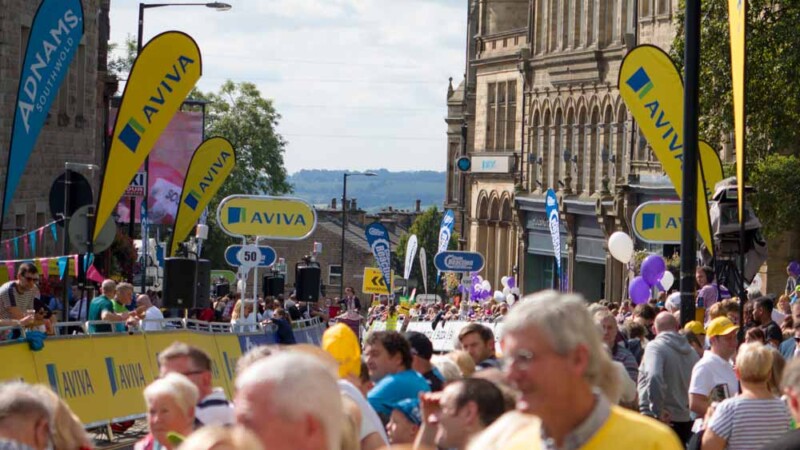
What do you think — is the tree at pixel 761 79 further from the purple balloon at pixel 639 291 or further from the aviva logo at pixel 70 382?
the aviva logo at pixel 70 382

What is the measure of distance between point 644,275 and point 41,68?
1280 centimetres

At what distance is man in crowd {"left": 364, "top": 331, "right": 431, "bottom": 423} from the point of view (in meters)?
9.22

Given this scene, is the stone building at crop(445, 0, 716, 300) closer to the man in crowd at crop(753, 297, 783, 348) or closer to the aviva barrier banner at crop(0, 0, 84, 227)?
the aviva barrier banner at crop(0, 0, 84, 227)

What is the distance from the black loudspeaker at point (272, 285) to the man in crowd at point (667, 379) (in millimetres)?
31629

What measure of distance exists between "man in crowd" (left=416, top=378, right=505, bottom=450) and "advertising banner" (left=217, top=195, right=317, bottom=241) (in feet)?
77.0

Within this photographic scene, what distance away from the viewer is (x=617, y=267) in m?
59.2

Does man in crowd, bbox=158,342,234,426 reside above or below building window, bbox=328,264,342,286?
above

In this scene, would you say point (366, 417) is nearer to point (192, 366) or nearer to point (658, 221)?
point (192, 366)

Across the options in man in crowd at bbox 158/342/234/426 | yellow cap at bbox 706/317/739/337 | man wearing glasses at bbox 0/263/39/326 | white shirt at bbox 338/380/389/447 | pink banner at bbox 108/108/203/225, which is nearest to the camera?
white shirt at bbox 338/380/389/447

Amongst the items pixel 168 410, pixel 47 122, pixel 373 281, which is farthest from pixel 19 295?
pixel 373 281

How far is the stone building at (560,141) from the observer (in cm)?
5912

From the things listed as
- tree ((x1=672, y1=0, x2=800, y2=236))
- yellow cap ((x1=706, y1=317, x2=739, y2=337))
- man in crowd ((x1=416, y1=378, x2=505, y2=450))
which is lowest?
yellow cap ((x1=706, y1=317, x2=739, y2=337))

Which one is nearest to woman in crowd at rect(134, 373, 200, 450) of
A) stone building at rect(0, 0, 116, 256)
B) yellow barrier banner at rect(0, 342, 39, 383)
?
yellow barrier banner at rect(0, 342, 39, 383)

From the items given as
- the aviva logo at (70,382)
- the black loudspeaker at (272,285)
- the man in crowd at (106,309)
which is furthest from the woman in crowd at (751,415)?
the black loudspeaker at (272,285)
